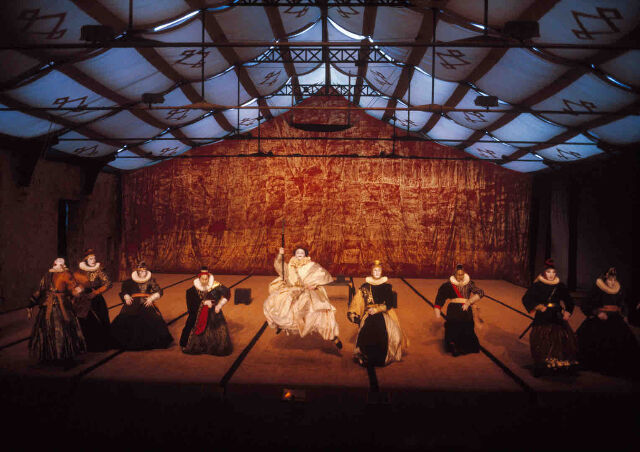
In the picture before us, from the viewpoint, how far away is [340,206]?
11.9 meters

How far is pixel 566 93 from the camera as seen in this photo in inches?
237

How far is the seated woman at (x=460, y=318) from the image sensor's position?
16.9 ft

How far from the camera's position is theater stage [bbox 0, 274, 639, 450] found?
3.24m

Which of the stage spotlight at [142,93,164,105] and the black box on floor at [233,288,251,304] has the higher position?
the stage spotlight at [142,93,164,105]

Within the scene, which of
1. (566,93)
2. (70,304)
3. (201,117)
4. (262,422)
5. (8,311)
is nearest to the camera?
(262,422)

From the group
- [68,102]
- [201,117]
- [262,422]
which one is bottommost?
[262,422]

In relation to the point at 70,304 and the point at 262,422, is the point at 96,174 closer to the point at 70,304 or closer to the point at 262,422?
the point at 70,304

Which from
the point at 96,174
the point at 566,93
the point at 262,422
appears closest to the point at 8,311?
the point at 96,174

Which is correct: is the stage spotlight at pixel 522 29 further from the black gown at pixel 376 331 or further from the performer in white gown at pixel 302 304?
the performer in white gown at pixel 302 304

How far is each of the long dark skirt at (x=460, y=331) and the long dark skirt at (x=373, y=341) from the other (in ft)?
3.60

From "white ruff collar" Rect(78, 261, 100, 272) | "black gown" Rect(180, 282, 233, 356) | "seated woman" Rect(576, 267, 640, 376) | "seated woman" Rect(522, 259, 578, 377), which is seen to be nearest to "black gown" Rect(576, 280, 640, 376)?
"seated woman" Rect(576, 267, 640, 376)

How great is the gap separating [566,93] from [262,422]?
21.4ft

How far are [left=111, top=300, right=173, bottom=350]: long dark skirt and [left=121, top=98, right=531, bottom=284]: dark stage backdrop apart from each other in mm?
A: 6672

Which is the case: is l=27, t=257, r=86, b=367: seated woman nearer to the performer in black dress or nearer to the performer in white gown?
the performer in black dress
